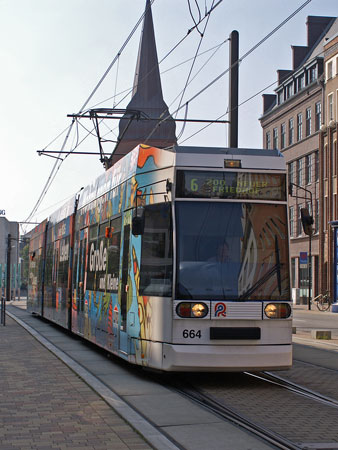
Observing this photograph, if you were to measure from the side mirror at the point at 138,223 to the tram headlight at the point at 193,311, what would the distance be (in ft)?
3.89

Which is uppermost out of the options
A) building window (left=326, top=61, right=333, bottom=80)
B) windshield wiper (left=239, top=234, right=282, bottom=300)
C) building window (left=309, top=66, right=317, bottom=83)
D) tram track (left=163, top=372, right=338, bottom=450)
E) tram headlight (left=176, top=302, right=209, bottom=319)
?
building window (left=309, top=66, right=317, bottom=83)

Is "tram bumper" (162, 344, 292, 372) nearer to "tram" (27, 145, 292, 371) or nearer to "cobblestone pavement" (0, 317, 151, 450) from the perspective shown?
"tram" (27, 145, 292, 371)

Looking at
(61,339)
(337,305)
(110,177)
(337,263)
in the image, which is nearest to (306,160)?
(337,263)

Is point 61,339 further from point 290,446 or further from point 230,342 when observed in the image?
point 290,446

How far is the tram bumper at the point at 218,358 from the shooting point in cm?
1020

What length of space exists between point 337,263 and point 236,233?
37807 millimetres

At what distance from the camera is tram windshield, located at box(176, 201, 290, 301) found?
10.4 meters

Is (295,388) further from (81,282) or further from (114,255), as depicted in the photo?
(81,282)

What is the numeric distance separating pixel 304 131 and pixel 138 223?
159 feet

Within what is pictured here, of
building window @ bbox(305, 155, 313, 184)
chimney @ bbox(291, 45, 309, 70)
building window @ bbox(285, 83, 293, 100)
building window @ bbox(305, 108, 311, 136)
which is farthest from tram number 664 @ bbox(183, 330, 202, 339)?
chimney @ bbox(291, 45, 309, 70)

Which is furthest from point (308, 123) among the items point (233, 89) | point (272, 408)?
point (272, 408)

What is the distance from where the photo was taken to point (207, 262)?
1045cm

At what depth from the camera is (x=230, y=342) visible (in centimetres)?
1028

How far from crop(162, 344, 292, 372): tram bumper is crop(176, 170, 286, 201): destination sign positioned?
6.77 feet
